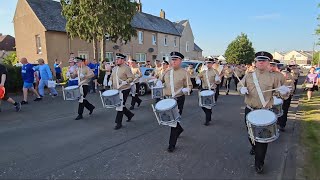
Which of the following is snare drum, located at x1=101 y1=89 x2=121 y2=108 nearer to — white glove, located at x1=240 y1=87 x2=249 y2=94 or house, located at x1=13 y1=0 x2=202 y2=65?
white glove, located at x1=240 y1=87 x2=249 y2=94

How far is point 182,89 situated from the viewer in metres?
5.84

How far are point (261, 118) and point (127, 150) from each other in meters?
2.72

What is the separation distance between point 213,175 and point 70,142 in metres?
3.33

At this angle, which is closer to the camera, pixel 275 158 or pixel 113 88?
pixel 275 158

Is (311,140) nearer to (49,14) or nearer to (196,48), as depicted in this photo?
(49,14)

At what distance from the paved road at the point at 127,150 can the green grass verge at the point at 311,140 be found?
0.31 meters

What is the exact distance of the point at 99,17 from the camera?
19.4 meters

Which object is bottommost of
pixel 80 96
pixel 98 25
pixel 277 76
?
pixel 80 96

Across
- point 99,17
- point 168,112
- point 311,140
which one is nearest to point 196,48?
point 99,17

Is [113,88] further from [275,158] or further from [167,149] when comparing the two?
[275,158]

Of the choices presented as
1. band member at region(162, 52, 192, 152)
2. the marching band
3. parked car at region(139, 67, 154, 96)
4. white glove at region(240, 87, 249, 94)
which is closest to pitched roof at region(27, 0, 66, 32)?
parked car at region(139, 67, 154, 96)

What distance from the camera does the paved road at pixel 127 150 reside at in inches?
180

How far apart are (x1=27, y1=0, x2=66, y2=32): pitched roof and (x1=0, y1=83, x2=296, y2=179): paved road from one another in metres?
17.3

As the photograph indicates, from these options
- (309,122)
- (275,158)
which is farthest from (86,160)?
(309,122)
